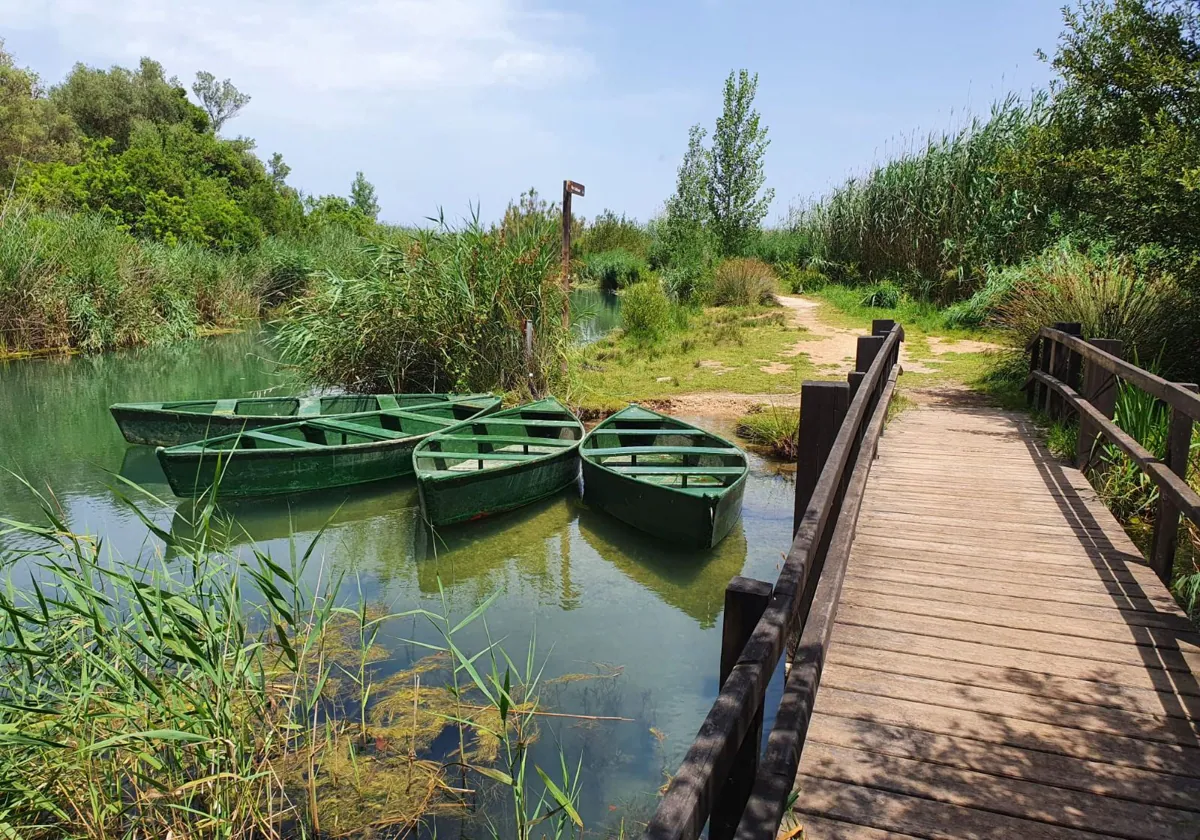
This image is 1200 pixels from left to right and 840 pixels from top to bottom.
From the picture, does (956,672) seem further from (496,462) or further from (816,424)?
(496,462)

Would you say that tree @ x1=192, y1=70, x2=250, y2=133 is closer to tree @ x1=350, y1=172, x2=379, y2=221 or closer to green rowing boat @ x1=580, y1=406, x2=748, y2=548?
tree @ x1=350, y1=172, x2=379, y2=221

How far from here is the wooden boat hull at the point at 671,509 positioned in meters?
6.62

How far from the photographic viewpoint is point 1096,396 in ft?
18.9

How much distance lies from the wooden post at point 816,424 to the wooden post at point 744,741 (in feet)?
10.0

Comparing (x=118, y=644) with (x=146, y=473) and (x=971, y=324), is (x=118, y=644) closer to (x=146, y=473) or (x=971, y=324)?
(x=146, y=473)

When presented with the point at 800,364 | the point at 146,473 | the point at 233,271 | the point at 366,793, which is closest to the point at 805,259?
the point at 800,364

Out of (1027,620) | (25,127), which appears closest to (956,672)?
(1027,620)

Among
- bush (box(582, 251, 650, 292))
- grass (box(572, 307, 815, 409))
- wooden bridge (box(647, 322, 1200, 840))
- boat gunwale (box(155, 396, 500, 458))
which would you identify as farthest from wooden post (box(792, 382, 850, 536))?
bush (box(582, 251, 650, 292))

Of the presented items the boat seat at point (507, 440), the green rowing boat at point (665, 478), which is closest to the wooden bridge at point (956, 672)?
the green rowing boat at point (665, 478)

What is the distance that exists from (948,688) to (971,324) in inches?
572

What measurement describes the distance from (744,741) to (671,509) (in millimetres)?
4891

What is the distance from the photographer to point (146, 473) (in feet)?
32.1

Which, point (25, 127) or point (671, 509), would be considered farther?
point (25, 127)

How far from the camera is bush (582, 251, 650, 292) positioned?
113ft
